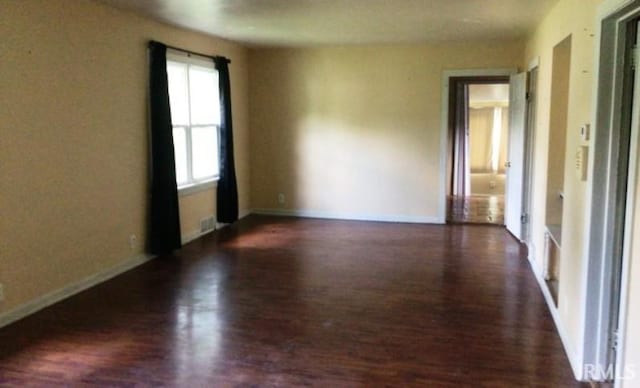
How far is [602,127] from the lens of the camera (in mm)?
2613

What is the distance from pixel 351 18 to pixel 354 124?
2420mm

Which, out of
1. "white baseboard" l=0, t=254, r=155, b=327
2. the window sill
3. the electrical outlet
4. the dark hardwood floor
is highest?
the window sill

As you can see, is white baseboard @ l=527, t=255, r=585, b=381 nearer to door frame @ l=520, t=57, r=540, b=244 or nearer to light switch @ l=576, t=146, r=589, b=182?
door frame @ l=520, t=57, r=540, b=244

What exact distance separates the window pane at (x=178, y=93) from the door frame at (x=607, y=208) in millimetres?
4334

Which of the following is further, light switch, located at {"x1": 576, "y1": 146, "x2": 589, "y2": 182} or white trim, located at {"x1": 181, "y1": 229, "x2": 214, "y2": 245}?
white trim, located at {"x1": 181, "y1": 229, "x2": 214, "y2": 245}

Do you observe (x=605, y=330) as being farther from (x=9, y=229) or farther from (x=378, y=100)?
(x=378, y=100)

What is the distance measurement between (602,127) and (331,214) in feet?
17.3

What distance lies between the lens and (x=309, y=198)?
7750 mm

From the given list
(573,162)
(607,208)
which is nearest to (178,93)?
(573,162)

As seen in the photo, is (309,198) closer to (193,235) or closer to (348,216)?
(348,216)

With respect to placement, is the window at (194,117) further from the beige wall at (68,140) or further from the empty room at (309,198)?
the beige wall at (68,140)

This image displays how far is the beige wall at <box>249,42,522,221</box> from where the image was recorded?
7.10 m

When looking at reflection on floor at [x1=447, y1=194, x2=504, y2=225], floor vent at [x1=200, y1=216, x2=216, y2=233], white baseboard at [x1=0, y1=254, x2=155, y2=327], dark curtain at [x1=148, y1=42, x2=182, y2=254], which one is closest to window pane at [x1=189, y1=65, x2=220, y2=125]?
dark curtain at [x1=148, y1=42, x2=182, y2=254]

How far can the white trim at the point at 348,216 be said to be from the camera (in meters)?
7.35
